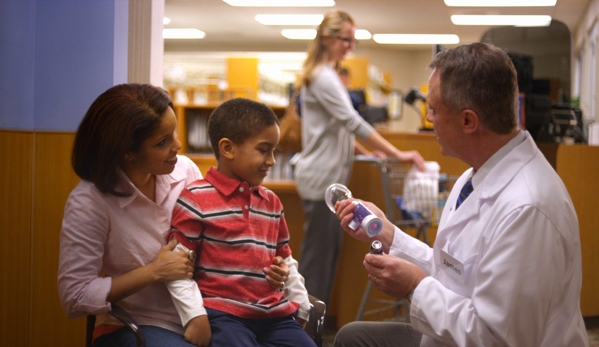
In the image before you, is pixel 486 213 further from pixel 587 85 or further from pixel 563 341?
pixel 587 85

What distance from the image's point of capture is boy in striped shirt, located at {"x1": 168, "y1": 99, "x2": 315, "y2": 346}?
1.68 m

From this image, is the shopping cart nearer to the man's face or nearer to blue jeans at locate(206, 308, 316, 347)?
blue jeans at locate(206, 308, 316, 347)

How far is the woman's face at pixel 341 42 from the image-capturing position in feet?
11.0

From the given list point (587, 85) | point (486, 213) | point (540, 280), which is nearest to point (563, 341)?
point (540, 280)

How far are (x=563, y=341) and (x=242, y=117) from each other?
1038 mm

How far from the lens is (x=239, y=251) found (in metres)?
1.76

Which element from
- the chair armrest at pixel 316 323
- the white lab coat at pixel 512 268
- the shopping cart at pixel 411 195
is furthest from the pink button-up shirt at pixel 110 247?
the shopping cart at pixel 411 195

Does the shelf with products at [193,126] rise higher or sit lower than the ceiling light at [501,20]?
lower

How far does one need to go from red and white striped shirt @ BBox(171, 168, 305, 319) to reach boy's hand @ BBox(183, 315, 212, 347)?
0.08 m

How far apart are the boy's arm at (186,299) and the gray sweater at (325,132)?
1726mm

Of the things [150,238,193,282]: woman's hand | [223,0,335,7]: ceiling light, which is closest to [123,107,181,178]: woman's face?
[150,238,193,282]: woman's hand

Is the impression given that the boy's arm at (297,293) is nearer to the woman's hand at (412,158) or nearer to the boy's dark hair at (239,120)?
the boy's dark hair at (239,120)

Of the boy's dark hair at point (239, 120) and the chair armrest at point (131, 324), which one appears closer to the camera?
the chair armrest at point (131, 324)

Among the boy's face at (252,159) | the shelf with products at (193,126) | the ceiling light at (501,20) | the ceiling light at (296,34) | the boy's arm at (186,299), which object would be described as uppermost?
the ceiling light at (296,34)
